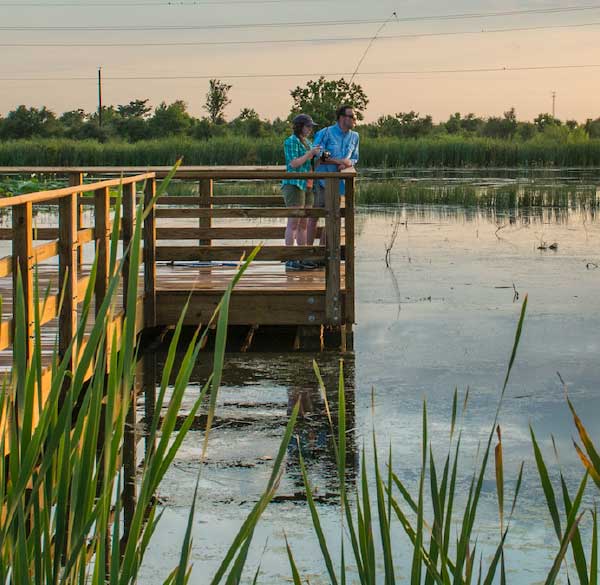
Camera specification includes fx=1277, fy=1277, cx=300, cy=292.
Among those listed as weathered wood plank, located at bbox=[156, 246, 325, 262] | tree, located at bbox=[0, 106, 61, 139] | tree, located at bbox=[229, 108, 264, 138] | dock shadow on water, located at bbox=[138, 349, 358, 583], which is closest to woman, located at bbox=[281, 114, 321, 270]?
weathered wood plank, located at bbox=[156, 246, 325, 262]

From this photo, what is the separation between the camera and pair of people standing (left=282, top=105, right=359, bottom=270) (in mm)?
11164

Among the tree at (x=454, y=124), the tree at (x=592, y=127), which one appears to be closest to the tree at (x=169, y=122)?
the tree at (x=454, y=124)

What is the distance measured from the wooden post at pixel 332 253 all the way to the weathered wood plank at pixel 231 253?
16 cm

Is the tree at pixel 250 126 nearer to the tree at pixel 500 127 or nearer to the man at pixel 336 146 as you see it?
the tree at pixel 500 127

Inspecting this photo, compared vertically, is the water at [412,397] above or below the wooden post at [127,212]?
below

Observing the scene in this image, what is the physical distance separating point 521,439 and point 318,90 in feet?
205

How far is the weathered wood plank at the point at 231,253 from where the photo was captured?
1021 centimetres

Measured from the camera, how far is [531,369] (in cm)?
890

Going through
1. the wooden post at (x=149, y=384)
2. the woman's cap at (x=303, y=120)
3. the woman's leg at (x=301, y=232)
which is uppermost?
the woman's cap at (x=303, y=120)

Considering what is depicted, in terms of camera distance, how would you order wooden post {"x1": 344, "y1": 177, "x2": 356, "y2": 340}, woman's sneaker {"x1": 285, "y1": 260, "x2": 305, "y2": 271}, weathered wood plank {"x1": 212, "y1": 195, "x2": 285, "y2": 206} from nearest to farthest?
wooden post {"x1": 344, "y1": 177, "x2": 356, "y2": 340}, weathered wood plank {"x1": 212, "y1": 195, "x2": 285, "y2": 206}, woman's sneaker {"x1": 285, "y1": 260, "x2": 305, "y2": 271}

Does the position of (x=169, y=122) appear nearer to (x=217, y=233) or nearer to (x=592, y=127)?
(x=592, y=127)

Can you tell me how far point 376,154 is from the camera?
51062 mm

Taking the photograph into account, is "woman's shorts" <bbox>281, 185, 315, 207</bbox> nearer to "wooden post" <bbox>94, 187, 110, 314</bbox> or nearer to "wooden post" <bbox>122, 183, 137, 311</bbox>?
"wooden post" <bbox>122, 183, 137, 311</bbox>

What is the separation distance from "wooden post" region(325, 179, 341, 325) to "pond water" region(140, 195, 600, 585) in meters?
0.41
